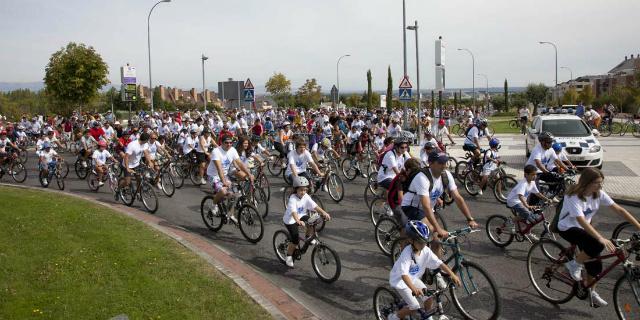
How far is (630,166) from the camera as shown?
678 inches

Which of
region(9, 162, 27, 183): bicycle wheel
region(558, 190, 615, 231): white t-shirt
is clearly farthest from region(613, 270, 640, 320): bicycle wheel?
region(9, 162, 27, 183): bicycle wheel

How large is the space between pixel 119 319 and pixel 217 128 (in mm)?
20285

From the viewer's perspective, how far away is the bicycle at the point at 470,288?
5605 millimetres

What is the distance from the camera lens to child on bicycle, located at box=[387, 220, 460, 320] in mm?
5043

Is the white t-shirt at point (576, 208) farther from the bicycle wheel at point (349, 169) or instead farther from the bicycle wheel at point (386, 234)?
the bicycle wheel at point (349, 169)

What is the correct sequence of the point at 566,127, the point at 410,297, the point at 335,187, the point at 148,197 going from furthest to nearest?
the point at 566,127, the point at 335,187, the point at 148,197, the point at 410,297

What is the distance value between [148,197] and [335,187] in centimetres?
431

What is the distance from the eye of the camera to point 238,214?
9.65m

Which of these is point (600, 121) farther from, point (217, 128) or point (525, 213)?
point (525, 213)

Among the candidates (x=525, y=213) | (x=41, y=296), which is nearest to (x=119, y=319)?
(x=41, y=296)

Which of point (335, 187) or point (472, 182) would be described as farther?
point (472, 182)

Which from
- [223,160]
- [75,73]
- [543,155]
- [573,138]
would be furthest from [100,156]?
[75,73]

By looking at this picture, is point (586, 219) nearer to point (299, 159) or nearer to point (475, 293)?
point (475, 293)

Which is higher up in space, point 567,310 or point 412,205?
point 412,205
